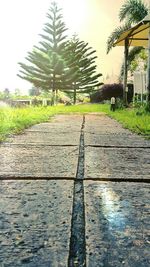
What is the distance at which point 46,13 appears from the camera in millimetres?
29734

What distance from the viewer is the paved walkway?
3.29 ft

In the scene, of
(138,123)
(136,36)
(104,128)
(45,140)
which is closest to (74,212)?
(45,140)

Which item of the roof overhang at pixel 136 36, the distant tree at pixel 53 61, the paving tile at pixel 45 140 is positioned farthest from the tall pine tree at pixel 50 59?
the paving tile at pixel 45 140

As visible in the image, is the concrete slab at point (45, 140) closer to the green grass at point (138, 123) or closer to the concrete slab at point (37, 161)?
the concrete slab at point (37, 161)

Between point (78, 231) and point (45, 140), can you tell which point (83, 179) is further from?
point (45, 140)

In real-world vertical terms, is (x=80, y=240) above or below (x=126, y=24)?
below

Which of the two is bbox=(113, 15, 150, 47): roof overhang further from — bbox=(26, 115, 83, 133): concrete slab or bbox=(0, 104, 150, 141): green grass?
bbox=(26, 115, 83, 133): concrete slab

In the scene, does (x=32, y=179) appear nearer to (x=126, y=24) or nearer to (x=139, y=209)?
(x=139, y=209)

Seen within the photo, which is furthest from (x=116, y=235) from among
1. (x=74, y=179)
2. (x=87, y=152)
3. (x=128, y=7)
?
(x=128, y=7)

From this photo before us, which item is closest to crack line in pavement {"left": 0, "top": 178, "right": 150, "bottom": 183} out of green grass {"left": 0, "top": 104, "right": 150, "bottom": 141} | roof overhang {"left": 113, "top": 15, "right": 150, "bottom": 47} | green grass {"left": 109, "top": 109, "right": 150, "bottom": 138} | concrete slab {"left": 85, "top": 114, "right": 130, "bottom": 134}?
green grass {"left": 0, "top": 104, "right": 150, "bottom": 141}

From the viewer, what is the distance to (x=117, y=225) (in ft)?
4.09

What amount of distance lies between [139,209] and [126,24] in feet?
79.9

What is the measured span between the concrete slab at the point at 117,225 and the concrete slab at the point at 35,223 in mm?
71

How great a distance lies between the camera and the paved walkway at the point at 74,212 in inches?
39.4
